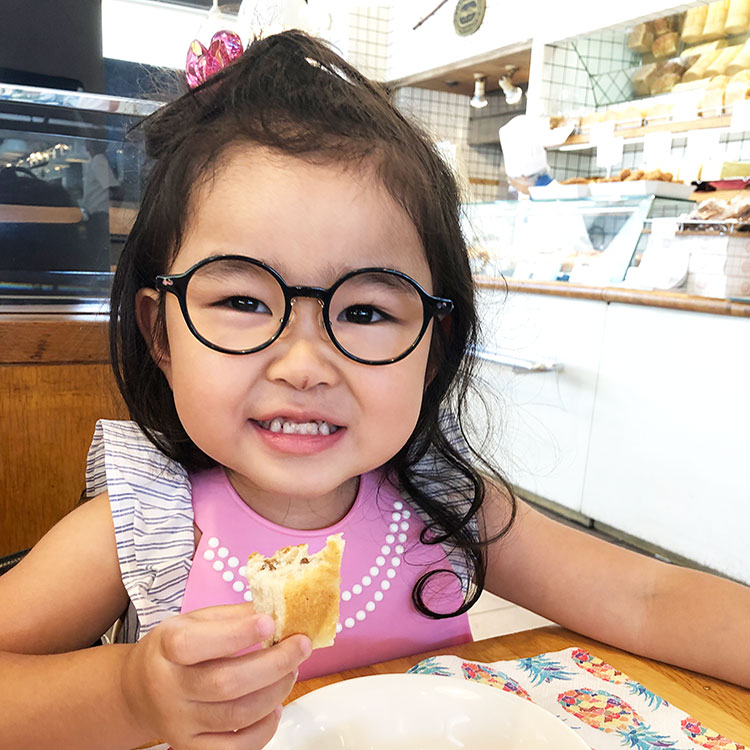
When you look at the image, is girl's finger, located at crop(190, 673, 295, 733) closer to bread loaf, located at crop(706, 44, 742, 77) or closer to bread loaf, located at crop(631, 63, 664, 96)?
bread loaf, located at crop(706, 44, 742, 77)

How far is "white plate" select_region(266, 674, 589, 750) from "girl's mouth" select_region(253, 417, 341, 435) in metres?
0.23

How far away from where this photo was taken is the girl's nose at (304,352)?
0.64 meters

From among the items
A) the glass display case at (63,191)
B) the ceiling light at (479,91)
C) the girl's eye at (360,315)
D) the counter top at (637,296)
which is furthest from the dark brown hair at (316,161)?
the ceiling light at (479,91)

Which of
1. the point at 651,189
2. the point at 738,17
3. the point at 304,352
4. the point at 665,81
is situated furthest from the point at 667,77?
the point at 304,352

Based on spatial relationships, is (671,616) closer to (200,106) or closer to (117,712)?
(117,712)

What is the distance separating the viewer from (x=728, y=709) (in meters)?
0.64

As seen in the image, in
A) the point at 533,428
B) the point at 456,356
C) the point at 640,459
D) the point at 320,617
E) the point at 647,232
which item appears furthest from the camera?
the point at 533,428

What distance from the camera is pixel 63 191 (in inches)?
52.0

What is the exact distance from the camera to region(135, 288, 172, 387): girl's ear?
80cm

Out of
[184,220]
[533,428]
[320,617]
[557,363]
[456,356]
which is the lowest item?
[533,428]

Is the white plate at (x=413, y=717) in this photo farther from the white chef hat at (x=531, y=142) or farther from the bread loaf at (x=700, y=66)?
the white chef hat at (x=531, y=142)

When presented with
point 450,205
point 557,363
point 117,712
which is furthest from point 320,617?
point 557,363

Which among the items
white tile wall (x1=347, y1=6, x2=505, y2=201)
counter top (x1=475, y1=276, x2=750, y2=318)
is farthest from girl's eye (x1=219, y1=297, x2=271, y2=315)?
white tile wall (x1=347, y1=6, x2=505, y2=201)

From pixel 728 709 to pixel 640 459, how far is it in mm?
1958
